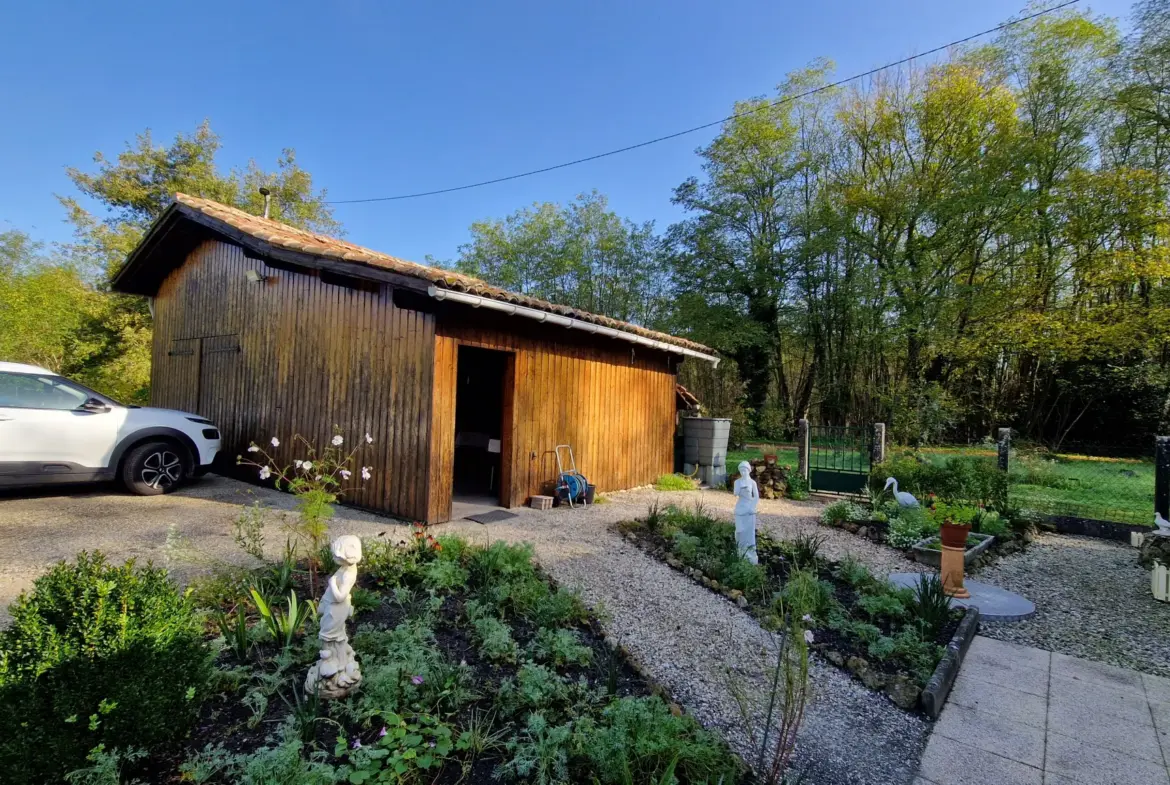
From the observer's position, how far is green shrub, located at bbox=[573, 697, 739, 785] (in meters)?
1.75

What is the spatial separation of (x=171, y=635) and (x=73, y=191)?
829 inches

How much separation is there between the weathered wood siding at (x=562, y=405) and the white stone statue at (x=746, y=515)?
9.66 ft

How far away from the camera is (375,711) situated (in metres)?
1.92

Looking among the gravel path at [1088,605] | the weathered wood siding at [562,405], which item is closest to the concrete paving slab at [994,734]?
the gravel path at [1088,605]

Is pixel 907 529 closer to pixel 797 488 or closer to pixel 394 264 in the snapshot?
pixel 797 488

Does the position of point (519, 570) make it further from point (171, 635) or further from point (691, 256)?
point (691, 256)

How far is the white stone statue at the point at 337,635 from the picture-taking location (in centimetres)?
203

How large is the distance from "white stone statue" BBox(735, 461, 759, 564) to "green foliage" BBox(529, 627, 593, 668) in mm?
1938

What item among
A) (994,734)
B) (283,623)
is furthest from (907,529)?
(283,623)

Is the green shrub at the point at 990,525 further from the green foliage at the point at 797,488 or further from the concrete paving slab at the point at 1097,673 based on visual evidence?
the concrete paving slab at the point at 1097,673

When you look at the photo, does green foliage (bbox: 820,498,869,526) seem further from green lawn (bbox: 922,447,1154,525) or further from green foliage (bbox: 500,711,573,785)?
green foliage (bbox: 500,711,573,785)

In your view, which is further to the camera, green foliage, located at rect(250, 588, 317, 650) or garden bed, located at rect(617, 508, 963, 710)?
garden bed, located at rect(617, 508, 963, 710)

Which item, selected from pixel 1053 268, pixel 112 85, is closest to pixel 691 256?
pixel 1053 268

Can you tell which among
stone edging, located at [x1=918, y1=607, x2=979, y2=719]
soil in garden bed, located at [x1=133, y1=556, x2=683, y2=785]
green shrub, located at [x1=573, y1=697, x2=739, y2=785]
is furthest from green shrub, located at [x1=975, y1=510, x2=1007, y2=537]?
green shrub, located at [x1=573, y1=697, x2=739, y2=785]
